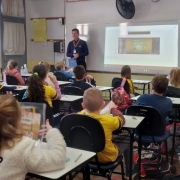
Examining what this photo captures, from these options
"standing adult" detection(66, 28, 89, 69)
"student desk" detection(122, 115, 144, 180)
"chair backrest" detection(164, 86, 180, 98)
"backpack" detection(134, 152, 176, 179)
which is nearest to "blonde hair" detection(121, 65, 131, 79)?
"chair backrest" detection(164, 86, 180, 98)

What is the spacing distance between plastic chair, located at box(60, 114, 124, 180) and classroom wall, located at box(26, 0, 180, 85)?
484cm

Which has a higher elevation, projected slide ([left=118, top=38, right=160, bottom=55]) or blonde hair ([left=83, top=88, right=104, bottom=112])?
projected slide ([left=118, top=38, right=160, bottom=55])

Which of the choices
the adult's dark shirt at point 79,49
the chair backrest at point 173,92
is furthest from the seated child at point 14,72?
the chair backrest at point 173,92

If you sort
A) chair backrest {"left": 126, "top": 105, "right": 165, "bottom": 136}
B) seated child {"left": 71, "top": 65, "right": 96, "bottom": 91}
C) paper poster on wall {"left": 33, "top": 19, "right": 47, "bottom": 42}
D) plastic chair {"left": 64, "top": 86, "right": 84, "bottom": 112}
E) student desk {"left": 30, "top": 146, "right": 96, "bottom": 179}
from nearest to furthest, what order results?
student desk {"left": 30, "top": 146, "right": 96, "bottom": 179}
chair backrest {"left": 126, "top": 105, "right": 165, "bottom": 136}
plastic chair {"left": 64, "top": 86, "right": 84, "bottom": 112}
seated child {"left": 71, "top": 65, "right": 96, "bottom": 91}
paper poster on wall {"left": 33, "top": 19, "right": 47, "bottom": 42}

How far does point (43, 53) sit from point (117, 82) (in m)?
3.73

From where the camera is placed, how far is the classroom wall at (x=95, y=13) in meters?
6.42

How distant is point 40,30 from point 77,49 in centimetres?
164

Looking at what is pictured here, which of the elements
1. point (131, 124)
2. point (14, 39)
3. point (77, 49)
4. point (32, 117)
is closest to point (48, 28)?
point (14, 39)

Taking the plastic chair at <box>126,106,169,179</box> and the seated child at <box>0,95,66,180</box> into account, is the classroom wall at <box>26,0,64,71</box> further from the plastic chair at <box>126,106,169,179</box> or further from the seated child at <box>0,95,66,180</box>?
the seated child at <box>0,95,66,180</box>

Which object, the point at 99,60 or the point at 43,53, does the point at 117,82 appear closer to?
the point at 99,60

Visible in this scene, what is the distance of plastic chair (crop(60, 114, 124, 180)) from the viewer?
83.0 inches

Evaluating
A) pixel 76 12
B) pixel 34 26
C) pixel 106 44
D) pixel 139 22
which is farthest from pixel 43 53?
pixel 139 22

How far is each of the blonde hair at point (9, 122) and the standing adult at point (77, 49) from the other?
5882 mm

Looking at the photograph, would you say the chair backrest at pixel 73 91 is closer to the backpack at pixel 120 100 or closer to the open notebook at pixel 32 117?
the backpack at pixel 120 100
